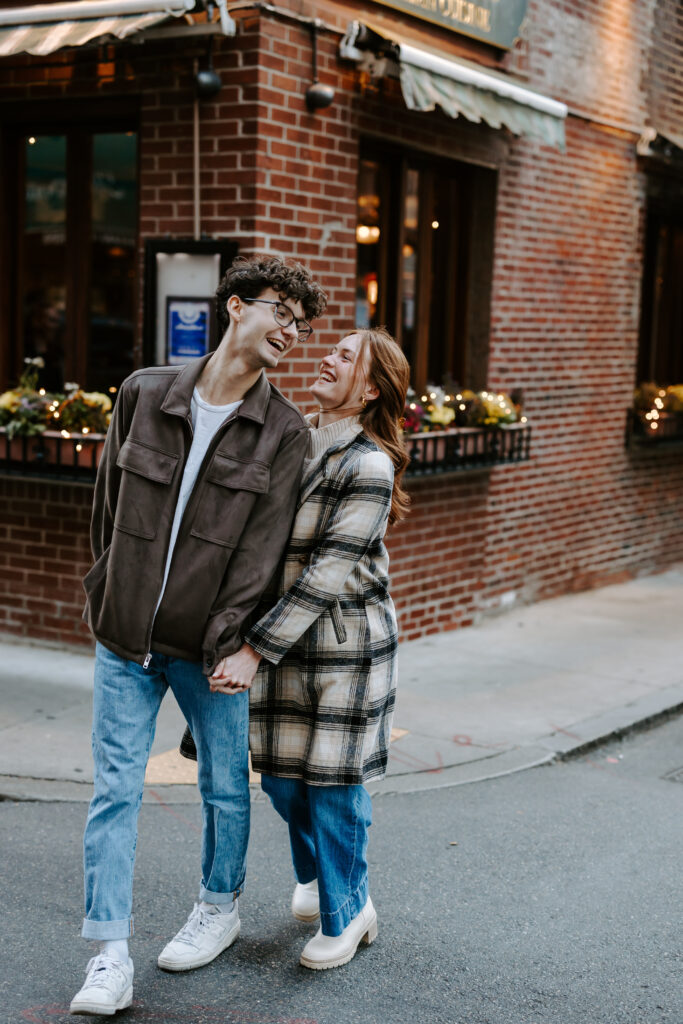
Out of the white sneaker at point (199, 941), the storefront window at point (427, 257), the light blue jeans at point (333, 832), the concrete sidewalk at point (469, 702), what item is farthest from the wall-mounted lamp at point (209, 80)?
the white sneaker at point (199, 941)

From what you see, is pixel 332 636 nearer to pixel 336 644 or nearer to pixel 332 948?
pixel 336 644

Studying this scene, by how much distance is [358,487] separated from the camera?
10.7 feet

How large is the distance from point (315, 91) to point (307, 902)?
14.7 ft

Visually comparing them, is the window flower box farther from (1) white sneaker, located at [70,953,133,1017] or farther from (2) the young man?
(1) white sneaker, located at [70,953,133,1017]

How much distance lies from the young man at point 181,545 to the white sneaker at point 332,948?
554 millimetres

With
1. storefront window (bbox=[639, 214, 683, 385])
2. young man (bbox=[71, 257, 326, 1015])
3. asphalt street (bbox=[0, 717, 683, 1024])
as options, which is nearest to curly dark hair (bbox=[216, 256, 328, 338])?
young man (bbox=[71, 257, 326, 1015])

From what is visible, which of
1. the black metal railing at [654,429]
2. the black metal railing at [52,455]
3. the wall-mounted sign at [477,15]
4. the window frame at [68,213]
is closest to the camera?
the black metal railing at [52,455]

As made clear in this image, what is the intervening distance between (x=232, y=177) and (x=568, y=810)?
3721 millimetres

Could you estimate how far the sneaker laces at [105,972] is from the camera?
3160 millimetres

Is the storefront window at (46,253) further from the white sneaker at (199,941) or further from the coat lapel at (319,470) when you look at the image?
the white sneaker at (199,941)

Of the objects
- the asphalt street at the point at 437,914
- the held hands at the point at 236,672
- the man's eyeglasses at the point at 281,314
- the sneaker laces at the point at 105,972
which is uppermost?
the man's eyeglasses at the point at 281,314

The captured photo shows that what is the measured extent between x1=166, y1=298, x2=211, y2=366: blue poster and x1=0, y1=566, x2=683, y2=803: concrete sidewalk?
1868 millimetres

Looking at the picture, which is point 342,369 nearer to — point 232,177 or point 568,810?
point 568,810

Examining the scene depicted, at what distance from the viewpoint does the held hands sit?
10.5 feet
